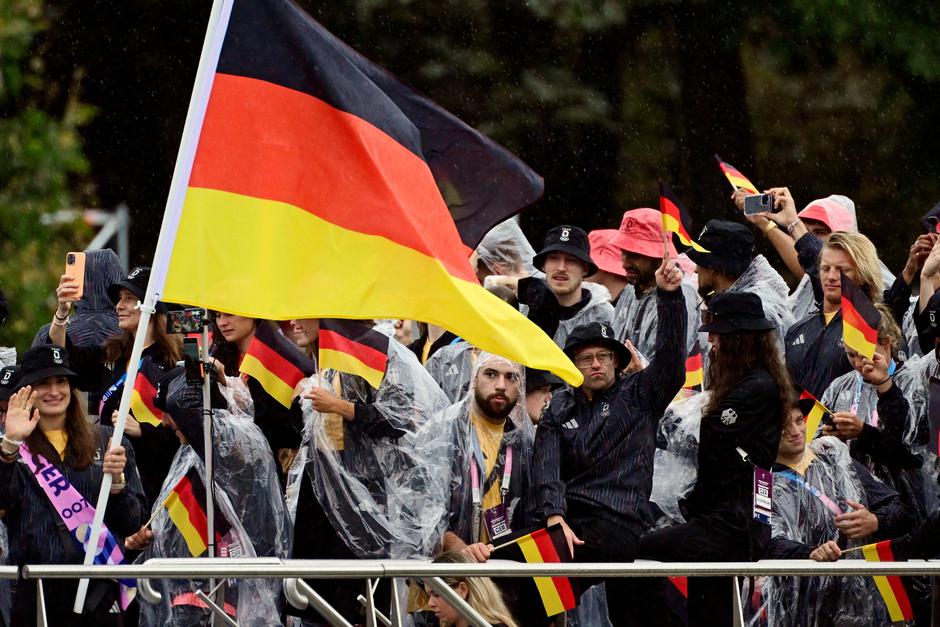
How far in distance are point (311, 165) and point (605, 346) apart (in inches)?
86.0

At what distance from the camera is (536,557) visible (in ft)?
30.8

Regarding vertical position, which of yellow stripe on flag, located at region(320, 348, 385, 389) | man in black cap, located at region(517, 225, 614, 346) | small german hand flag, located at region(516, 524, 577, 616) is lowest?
small german hand flag, located at region(516, 524, 577, 616)

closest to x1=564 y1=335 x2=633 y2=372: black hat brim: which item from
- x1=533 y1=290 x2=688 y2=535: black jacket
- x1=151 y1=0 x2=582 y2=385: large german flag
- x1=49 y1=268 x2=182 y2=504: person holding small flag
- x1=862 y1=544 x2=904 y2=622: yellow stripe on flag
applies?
x1=533 y1=290 x2=688 y2=535: black jacket

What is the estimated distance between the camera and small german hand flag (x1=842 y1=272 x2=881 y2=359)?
29.6ft

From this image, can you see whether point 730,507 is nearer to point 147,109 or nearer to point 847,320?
point 847,320

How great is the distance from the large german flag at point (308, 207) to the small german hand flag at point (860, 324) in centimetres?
180

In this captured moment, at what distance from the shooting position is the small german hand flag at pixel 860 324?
355 inches

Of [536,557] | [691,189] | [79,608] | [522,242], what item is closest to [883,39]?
[691,189]

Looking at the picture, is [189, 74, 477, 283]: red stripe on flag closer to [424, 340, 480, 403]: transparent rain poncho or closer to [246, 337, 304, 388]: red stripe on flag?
[246, 337, 304, 388]: red stripe on flag

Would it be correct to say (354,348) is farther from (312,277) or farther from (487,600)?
(312,277)

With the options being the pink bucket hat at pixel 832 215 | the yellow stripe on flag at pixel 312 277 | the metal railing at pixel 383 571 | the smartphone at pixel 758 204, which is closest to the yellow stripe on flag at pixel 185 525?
the yellow stripe on flag at pixel 312 277

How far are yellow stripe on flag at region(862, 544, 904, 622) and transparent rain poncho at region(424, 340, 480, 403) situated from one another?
7.72 ft

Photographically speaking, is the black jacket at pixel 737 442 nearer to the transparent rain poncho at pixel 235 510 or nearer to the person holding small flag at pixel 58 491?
the transparent rain poncho at pixel 235 510

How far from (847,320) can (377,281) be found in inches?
92.4
